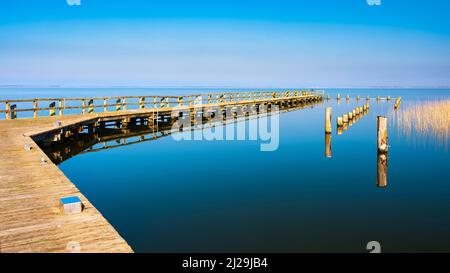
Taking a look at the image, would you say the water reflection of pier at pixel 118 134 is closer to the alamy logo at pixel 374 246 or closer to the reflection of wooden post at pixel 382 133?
the alamy logo at pixel 374 246

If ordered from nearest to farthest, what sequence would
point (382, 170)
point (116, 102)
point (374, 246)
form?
point (374, 246)
point (382, 170)
point (116, 102)

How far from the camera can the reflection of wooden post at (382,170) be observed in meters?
13.4

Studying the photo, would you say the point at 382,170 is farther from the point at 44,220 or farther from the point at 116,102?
the point at 116,102

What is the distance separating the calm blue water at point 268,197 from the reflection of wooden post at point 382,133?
2.42 feet

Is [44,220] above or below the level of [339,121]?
below

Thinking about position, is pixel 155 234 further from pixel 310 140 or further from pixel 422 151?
pixel 310 140

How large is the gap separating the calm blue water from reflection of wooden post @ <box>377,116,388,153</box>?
2.42ft

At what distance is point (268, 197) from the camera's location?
458 inches

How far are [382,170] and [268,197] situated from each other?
628cm

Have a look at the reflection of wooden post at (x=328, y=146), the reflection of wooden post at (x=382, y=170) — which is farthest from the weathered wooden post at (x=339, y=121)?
the reflection of wooden post at (x=382, y=170)

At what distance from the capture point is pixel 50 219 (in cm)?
585

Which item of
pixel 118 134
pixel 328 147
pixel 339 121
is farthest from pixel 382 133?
pixel 118 134
